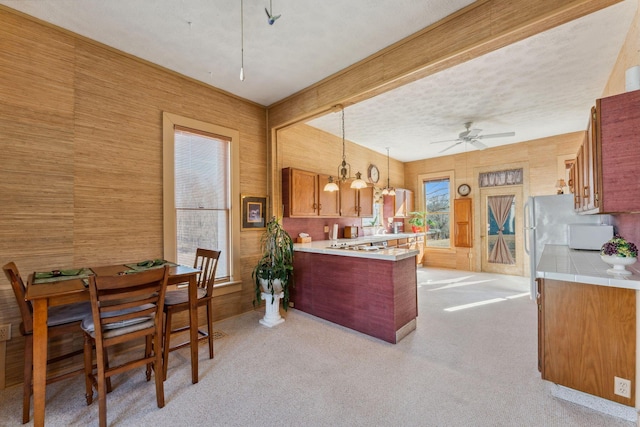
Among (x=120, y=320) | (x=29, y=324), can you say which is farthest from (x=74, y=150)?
(x=120, y=320)

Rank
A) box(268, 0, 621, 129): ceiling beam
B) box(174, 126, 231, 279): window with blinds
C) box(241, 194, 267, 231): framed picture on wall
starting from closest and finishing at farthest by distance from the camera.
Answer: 1. box(268, 0, 621, 129): ceiling beam
2. box(174, 126, 231, 279): window with blinds
3. box(241, 194, 267, 231): framed picture on wall

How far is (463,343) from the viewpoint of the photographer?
9.69 feet

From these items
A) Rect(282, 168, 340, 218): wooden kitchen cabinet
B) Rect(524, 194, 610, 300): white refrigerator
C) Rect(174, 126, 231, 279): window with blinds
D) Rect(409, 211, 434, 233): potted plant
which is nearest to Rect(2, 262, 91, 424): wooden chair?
Rect(174, 126, 231, 279): window with blinds

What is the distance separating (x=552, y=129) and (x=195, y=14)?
624cm

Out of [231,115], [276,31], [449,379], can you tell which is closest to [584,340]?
[449,379]

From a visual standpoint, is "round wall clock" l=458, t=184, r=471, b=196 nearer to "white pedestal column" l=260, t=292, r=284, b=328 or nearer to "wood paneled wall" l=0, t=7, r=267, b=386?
"white pedestal column" l=260, t=292, r=284, b=328

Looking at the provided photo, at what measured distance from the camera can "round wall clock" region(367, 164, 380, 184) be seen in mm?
6565

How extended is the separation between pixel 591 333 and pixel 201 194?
3.89 metres

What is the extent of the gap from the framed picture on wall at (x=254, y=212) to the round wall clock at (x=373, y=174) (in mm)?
3213

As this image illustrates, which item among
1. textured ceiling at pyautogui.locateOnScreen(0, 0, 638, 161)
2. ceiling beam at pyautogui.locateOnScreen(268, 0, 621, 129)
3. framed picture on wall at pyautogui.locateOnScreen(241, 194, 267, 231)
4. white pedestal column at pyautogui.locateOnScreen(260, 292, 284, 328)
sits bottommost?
white pedestal column at pyautogui.locateOnScreen(260, 292, 284, 328)

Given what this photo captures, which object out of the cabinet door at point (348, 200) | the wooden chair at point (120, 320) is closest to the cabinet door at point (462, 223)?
the cabinet door at point (348, 200)

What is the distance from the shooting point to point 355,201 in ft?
18.1

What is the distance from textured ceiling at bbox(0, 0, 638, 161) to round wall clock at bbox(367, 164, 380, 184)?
218 cm

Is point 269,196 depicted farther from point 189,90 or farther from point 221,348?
point 221,348
